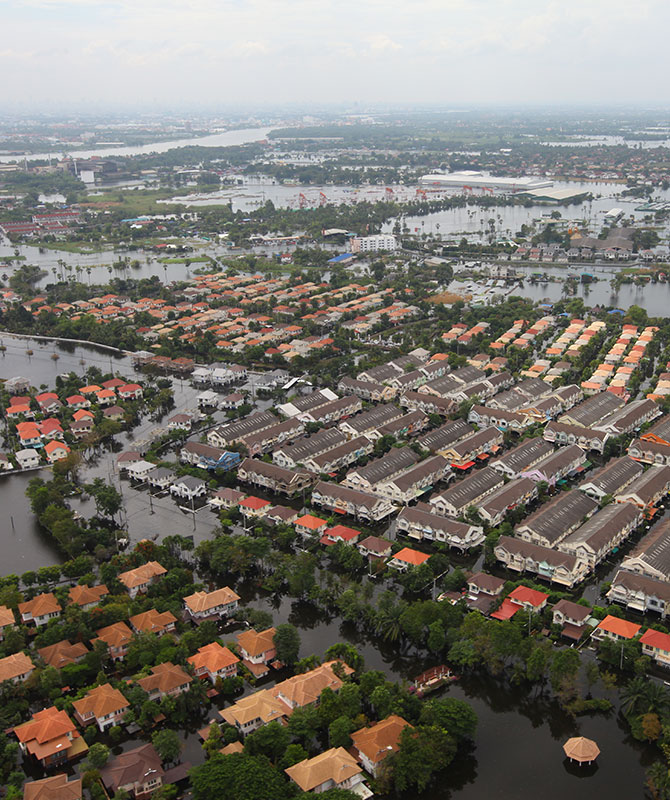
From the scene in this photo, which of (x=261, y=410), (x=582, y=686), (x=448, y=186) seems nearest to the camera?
(x=582, y=686)

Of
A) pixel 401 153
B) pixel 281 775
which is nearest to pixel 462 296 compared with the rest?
pixel 281 775

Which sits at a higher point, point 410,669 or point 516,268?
point 516,268

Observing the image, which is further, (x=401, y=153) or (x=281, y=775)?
(x=401, y=153)

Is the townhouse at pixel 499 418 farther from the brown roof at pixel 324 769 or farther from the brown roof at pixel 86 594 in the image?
the brown roof at pixel 324 769

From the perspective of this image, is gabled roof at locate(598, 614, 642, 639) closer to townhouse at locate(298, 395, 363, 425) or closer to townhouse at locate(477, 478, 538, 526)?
townhouse at locate(477, 478, 538, 526)

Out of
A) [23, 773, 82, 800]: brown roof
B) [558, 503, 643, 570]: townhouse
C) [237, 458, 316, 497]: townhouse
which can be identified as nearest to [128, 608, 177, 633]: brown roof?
[23, 773, 82, 800]: brown roof

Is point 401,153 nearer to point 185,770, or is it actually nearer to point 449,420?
point 449,420
